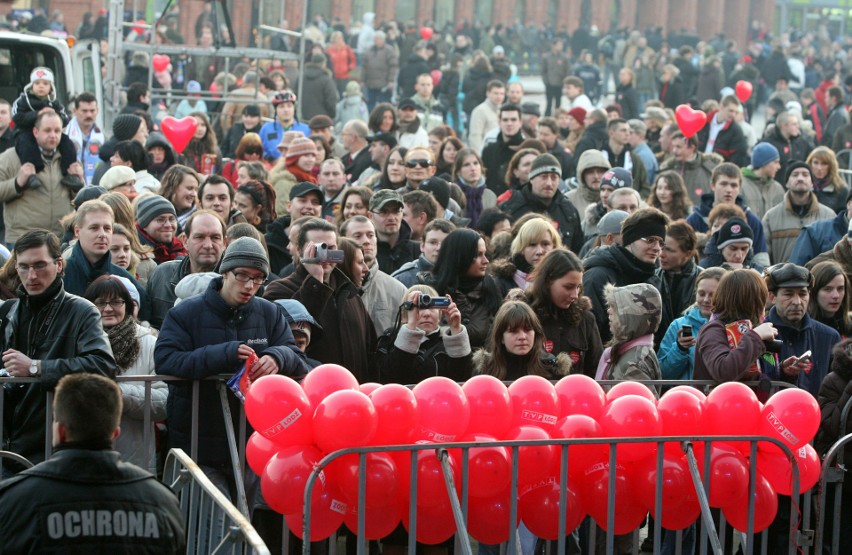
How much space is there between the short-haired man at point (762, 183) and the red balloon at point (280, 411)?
8696mm

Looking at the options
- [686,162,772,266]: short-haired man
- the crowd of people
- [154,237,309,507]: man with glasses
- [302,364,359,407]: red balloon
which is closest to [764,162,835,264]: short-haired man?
the crowd of people

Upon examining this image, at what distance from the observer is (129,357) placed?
7.11 m

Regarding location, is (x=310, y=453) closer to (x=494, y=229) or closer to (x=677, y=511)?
(x=677, y=511)

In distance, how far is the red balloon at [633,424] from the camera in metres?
6.20

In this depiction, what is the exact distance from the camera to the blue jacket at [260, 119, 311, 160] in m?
16.0

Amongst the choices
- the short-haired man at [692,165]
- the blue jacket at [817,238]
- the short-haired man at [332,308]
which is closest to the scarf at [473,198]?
the blue jacket at [817,238]

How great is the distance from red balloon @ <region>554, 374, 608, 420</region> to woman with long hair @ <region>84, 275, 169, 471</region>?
200cm

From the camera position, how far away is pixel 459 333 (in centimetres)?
732

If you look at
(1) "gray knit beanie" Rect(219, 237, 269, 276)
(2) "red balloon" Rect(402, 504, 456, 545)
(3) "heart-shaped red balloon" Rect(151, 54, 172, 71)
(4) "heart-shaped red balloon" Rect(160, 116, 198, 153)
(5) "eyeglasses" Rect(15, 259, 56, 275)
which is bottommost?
(2) "red balloon" Rect(402, 504, 456, 545)

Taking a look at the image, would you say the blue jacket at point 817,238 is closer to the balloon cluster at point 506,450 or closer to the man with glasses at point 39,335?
the balloon cluster at point 506,450

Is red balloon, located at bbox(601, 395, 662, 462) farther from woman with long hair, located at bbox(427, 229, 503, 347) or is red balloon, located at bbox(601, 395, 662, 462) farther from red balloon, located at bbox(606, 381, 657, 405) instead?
woman with long hair, located at bbox(427, 229, 503, 347)

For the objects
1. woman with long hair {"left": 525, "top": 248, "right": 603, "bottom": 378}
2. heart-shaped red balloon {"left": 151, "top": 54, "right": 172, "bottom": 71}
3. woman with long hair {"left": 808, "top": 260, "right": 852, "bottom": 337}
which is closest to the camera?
woman with long hair {"left": 525, "top": 248, "right": 603, "bottom": 378}

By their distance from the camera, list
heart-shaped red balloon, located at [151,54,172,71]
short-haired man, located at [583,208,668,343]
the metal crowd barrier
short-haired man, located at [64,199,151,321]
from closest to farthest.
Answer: the metal crowd barrier → short-haired man, located at [64,199,151,321] → short-haired man, located at [583,208,668,343] → heart-shaped red balloon, located at [151,54,172,71]

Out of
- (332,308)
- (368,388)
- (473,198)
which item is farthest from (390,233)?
(368,388)
